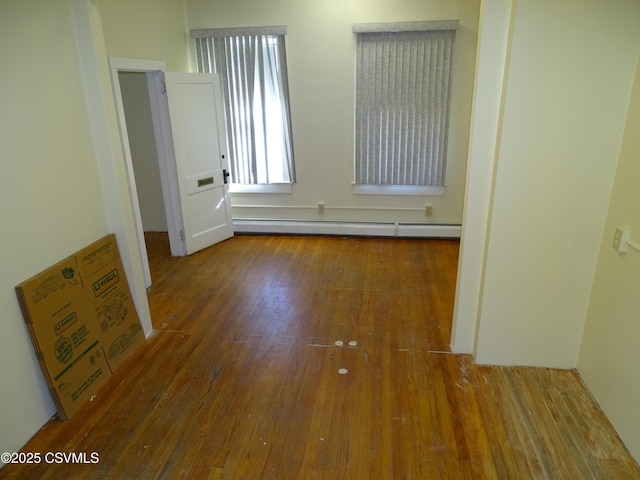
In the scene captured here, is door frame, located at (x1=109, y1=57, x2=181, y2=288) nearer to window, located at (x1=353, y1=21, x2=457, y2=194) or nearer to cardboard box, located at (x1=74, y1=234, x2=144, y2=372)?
cardboard box, located at (x1=74, y1=234, x2=144, y2=372)

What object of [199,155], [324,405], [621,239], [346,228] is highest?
[199,155]

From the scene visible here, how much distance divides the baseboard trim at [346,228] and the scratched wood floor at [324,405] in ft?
5.00

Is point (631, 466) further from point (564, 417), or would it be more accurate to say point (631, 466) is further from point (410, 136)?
point (410, 136)

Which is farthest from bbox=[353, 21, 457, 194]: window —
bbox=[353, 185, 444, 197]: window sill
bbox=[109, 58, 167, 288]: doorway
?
bbox=[109, 58, 167, 288]: doorway

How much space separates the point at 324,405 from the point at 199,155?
11.4ft

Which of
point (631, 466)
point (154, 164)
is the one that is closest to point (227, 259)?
point (154, 164)

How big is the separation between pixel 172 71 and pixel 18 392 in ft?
12.1

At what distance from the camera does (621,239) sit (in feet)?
7.69

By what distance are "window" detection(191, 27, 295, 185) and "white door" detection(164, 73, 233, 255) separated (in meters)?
0.22

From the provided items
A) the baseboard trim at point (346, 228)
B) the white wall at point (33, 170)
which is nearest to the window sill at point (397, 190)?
the baseboard trim at point (346, 228)

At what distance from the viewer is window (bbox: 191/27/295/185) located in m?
5.16

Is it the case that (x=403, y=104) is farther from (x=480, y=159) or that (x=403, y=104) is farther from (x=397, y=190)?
(x=480, y=159)

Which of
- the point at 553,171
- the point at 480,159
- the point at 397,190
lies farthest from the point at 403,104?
the point at 553,171

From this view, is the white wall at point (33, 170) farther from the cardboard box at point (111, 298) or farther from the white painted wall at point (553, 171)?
the white painted wall at point (553, 171)
